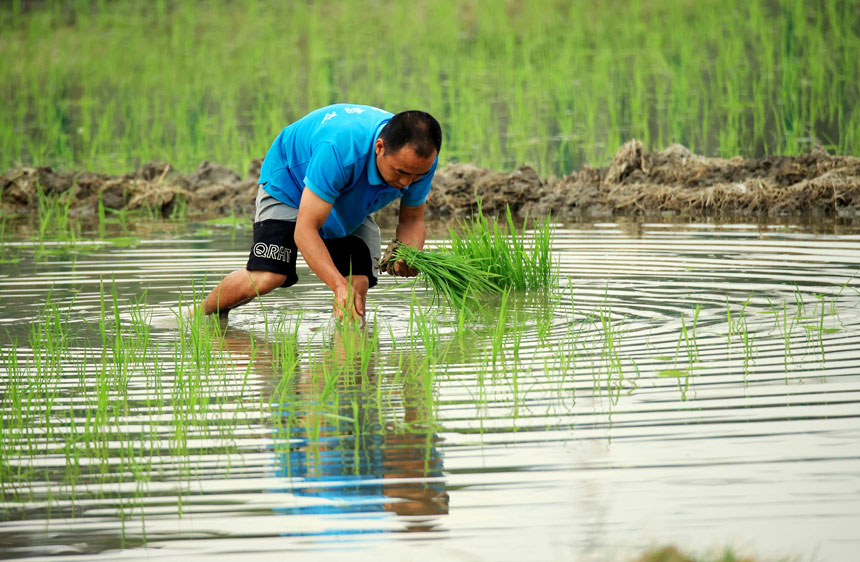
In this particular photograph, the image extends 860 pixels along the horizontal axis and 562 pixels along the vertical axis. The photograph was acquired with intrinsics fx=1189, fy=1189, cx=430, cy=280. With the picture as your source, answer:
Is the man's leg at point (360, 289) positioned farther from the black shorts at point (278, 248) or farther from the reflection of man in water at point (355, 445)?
the reflection of man in water at point (355, 445)

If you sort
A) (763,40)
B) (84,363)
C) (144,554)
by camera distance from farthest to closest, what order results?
(763,40) < (84,363) < (144,554)

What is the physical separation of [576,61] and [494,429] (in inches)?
432

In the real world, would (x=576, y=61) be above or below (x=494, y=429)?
above

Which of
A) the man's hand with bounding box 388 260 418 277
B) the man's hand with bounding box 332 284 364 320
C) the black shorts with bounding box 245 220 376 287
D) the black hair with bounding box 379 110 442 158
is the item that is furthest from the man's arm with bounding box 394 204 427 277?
the black hair with bounding box 379 110 442 158

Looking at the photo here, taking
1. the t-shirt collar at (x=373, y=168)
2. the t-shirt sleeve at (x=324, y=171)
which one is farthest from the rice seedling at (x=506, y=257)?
the t-shirt sleeve at (x=324, y=171)

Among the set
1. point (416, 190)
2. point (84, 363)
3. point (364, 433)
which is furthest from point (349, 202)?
point (364, 433)

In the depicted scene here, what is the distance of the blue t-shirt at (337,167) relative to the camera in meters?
4.81

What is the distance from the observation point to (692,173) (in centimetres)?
909

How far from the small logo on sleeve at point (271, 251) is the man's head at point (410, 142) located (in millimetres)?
846

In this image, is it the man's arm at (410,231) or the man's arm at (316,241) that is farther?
the man's arm at (410,231)

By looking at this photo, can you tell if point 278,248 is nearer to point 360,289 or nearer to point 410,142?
point 360,289

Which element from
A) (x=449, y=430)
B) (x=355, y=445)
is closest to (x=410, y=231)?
(x=449, y=430)

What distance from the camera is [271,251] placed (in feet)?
17.5

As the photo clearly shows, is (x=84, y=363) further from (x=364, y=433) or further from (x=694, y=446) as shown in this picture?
(x=694, y=446)
